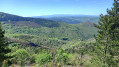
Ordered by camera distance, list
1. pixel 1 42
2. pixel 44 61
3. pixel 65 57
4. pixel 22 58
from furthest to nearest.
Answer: pixel 65 57
pixel 44 61
pixel 22 58
pixel 1 42

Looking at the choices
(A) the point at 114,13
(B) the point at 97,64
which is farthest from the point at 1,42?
(A) the point at 114,13

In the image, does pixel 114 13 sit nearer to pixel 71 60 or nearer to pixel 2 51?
pixel 2 51

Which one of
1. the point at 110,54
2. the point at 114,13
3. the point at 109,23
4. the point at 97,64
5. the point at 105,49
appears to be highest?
the point at 114,13

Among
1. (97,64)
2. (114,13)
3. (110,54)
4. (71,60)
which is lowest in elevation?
(71,60)

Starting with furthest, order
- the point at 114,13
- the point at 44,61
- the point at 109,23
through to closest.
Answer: the point at 44,61 → the point at 114,13 → the point at 109,23

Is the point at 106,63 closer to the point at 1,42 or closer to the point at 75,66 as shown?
the point at 1,42

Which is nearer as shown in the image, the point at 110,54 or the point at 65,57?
the point at 110,54

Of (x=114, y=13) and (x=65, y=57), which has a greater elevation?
(x=114, y=13)

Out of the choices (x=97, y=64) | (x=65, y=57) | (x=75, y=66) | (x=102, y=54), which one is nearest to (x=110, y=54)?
(x=102, y=54)

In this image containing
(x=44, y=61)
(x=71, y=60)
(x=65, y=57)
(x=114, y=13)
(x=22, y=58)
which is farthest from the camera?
(x=71, y=60)
